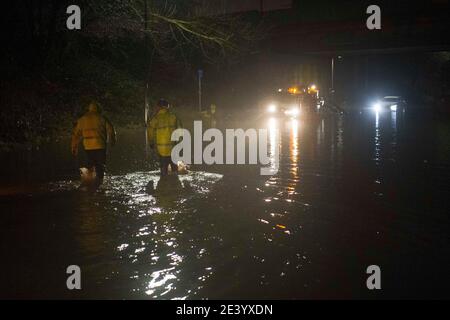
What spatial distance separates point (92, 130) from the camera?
11727mm

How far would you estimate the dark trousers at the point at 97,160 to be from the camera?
466 inches

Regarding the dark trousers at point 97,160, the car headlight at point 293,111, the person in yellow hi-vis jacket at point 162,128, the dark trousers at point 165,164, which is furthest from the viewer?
the car headlight at point 293,111

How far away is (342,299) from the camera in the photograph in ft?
17.5

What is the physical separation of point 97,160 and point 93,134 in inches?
22.8

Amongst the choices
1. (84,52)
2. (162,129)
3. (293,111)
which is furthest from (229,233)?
(293,111)

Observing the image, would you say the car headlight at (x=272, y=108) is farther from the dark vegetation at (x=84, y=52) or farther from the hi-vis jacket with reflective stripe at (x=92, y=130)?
the hi-vis jacket with reflective stripe at (x=92, y=130)

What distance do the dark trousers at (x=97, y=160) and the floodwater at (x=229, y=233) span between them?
365 millimetres

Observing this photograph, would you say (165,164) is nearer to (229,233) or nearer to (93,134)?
(93,134)

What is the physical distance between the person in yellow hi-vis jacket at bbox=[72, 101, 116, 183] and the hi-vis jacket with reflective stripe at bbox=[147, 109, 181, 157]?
86 centimetres

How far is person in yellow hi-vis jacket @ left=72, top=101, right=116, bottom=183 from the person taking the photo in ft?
38.5

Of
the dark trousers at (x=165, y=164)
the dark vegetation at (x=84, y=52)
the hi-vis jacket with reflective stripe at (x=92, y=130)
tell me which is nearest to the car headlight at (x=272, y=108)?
the dark vegetation at (x=84, y=52)

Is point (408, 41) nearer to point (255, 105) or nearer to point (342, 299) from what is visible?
point (255, 105)

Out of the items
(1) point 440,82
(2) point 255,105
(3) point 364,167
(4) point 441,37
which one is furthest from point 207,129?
(1) point 440,82

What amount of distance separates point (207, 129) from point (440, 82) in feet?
162
